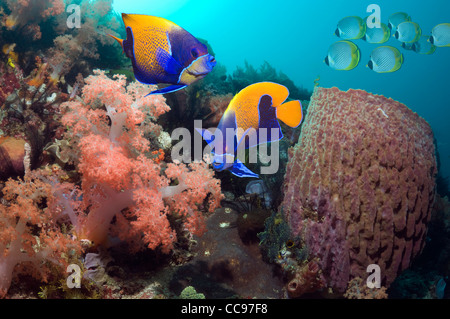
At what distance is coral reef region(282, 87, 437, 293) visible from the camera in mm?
2980

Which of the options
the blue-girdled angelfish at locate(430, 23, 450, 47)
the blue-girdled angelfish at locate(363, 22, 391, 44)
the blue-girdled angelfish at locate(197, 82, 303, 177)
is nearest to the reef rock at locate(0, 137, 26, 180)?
the blue-girdled angelfish at locate(197, 82, 303, 177)

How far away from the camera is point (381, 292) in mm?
2826

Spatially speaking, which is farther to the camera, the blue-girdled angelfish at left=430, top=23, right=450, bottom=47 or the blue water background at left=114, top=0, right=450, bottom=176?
the blue water background at left=114, top=0, right=450, bottom=176

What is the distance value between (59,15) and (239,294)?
7159 mm

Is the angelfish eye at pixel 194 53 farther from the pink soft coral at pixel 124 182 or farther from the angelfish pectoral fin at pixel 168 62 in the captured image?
the pink soft coral at pixel 124 182

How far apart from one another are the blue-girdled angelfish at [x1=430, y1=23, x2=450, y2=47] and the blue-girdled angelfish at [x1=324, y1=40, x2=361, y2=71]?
9.09 ft

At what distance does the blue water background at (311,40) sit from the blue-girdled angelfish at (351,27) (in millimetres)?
68179

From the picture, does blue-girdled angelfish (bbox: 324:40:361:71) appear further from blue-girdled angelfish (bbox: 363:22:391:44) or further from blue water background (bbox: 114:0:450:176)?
blue water background (bbox: 114:0:450:176)

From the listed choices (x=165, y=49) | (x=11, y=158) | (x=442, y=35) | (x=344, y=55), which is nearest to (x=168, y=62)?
(x=165, y=49)

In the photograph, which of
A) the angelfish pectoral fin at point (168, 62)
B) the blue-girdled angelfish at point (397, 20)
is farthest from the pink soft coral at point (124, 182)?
the blue-girdled angelfish at point (397, 20)

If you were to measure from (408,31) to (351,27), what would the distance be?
5.26 ft

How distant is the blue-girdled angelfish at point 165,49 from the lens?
128 centimetres

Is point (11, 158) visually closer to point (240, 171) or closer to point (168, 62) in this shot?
point (168, 62)
